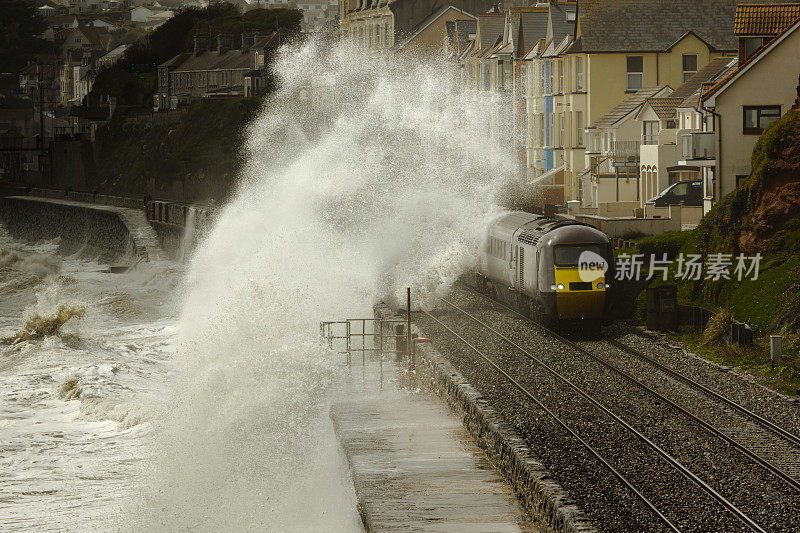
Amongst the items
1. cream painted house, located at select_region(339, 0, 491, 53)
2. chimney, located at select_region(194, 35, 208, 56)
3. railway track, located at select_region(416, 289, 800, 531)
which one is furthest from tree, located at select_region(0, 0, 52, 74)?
railway track, located at select_region(416, 289, 800, 531)

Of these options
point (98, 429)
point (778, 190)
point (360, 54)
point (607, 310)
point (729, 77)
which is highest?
point (360, 54)

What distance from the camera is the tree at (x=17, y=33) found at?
166250 mm

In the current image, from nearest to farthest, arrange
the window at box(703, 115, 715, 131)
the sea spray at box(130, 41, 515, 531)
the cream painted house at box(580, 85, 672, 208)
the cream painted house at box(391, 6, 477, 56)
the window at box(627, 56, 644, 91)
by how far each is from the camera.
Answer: the sea spray at box(130, 41, 515, 531), the window at box(703, 115, 715, 131), the cream painted house at box(580, 85, 672, 208), the window at box(627, 56, 644, 91), the cream painted house at box(391, 6, 477, 56)

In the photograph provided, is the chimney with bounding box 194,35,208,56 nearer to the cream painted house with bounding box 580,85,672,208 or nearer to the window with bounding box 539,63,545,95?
the window with bounding box 539,63,545,95

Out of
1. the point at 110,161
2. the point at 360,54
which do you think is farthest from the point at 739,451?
the point at 110,161

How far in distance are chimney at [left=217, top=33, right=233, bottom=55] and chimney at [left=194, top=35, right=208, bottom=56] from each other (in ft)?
15.3

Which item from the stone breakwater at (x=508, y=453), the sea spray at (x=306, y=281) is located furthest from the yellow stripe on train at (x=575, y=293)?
the sea spray at (x=306, y=281)

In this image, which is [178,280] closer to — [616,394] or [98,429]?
[98,429]

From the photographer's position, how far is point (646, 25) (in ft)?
169

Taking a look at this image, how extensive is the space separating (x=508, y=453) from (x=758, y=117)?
24573 mm

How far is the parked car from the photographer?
42.9 metres

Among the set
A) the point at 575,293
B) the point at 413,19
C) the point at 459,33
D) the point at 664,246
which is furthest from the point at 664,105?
the point at 413,19

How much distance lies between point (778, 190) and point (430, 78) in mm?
46816

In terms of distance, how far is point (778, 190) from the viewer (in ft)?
95.9
